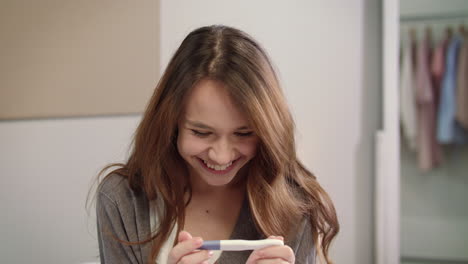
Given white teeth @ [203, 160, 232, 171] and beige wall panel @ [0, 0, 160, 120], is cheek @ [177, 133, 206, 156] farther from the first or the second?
beige wall panel @ [0, 0, 160, 120]

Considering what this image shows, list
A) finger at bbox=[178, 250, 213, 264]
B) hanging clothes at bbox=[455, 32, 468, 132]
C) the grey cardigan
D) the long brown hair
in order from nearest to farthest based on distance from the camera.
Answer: finger at bbox=[178, 250, 213, 264], the long brown hair, the grey cardigan, hanging clothes at bbox=[455, 32, 468, 132]

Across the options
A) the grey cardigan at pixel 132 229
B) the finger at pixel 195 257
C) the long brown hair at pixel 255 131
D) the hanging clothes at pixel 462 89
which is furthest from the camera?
the hanging clothes at pixel 462 89

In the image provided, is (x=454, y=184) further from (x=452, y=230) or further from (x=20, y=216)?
(x=20, y=216)

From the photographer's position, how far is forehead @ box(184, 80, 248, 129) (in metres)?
0.85

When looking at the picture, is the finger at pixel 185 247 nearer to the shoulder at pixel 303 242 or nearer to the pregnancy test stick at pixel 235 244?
the pregnancy test stick at pixel 235 244

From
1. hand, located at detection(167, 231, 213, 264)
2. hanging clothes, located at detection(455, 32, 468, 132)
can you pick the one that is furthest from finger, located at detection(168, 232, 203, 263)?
hanging clothes, located at detection(455, 32, 468, 132)

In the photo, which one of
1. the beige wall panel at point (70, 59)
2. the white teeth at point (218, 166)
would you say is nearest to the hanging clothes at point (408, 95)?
the beige wall panel at point (70, 59)

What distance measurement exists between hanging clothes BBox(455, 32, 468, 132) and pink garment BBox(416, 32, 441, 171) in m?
0.11

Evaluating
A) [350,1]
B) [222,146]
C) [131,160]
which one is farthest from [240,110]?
[350,1]

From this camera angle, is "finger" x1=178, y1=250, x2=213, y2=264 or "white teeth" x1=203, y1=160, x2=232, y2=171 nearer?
"finger" x1=178, y1=250, x2=213, y2=264

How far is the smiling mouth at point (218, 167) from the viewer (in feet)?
2.99

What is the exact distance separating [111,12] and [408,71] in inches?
57.5

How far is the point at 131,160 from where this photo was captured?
106 cm

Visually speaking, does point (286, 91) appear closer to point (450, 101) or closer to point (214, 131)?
point (450, 101)
